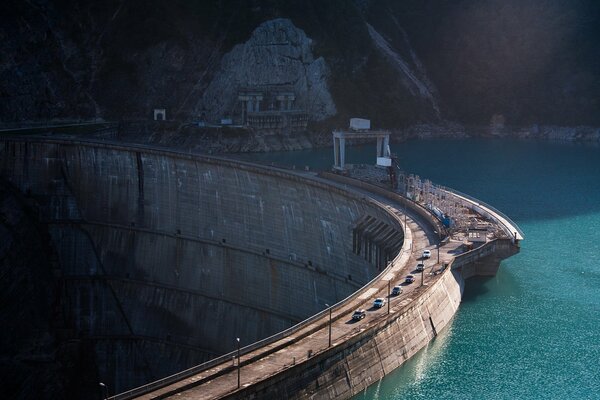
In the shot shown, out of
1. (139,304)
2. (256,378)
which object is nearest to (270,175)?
(139,304)

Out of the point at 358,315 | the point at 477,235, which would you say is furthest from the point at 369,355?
the point at 477,235

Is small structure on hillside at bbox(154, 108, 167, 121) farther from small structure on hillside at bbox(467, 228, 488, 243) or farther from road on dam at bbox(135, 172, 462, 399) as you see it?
small structure on hillside at bbox(467, 228, 488, 243)

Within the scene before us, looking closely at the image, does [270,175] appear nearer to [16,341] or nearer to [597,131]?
[16,341]

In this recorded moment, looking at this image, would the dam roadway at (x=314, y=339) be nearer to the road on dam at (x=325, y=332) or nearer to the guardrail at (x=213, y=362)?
the road on dam at (x=325, y=332)

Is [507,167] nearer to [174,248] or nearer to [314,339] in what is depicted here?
[174,248]

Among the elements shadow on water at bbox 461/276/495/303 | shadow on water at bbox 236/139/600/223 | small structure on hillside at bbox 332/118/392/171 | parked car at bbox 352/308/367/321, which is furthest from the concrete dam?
shadow on water at bbox 236/139/600/223
